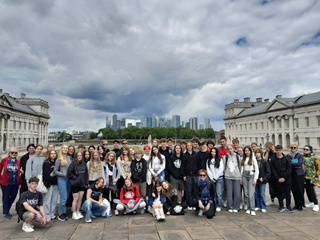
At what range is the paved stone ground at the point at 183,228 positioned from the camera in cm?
481

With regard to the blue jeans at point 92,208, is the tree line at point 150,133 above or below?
above

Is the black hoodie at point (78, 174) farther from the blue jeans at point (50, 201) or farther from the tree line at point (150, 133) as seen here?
the tree line at point (150, 133)

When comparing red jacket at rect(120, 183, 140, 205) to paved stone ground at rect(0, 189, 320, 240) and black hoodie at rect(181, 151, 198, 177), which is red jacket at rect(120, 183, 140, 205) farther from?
black hoodie at rect(181, 151, 198, 177)

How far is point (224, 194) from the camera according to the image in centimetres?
742

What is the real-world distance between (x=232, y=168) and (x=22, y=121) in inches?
2376

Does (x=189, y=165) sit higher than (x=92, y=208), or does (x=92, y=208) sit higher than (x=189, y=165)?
(x=189, y=165)

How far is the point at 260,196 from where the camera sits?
674 cm

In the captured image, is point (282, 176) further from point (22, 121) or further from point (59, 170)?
point (22, 121)

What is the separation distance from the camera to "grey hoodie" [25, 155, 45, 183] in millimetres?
6047

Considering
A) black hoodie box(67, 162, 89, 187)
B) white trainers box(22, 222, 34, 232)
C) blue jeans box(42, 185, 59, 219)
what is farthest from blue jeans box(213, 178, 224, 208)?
white trainers box(22, 222, 34, 232)

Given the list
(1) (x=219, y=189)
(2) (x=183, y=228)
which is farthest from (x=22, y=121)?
(2) (x=183, y=228)

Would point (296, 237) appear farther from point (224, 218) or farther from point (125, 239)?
point (125, 239)

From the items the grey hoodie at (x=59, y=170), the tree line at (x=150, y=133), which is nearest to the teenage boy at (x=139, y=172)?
the grey hoodie at (x=59, y=170)

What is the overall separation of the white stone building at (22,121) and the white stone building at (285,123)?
57096mm
